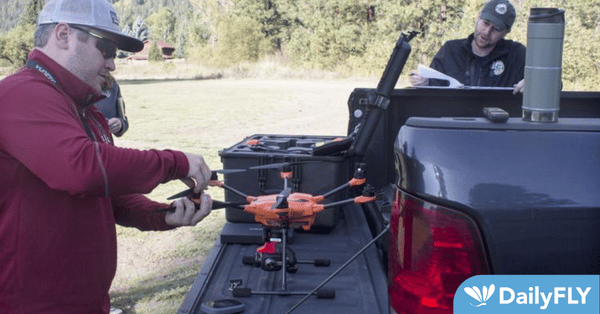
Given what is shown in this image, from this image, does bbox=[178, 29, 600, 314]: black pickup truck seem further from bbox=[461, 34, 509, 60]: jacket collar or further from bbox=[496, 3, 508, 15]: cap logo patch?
bbox=[461, 34, 509, 60]: jacket collar

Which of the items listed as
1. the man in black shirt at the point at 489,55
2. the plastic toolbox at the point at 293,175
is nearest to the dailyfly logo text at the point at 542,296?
the plastic toolbox at the point at 293,175

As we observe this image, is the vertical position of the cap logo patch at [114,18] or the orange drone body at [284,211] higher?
the cap logo patch at [114,18]

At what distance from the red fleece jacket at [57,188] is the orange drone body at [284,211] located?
0.93 m

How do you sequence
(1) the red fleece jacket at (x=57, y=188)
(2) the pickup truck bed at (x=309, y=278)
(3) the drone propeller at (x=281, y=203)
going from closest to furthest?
(1) the red fleece jacket at (x=57, y=188)
(2) the pickup truck bed at (x=309, y=278)
(3) the drone propeller at (x=281, y=203)

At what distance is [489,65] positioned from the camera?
4.95 m

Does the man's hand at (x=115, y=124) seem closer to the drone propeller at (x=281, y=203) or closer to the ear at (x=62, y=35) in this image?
the drone propeller at (x=281, y=203)

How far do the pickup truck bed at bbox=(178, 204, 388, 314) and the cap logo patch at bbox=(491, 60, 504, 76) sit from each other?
164 centimetres

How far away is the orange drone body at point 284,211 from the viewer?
130 inches

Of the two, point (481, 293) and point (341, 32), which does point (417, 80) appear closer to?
point (481, 293)

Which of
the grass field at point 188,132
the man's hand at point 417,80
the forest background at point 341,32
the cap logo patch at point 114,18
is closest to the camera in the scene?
the cap logo patch at point 114,18

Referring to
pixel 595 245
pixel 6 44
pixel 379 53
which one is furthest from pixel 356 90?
pixel 6 44

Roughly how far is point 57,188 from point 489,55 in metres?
3.68

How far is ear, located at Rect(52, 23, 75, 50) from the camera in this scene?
7.66 ft

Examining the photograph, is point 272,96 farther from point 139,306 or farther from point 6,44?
point 6,44
